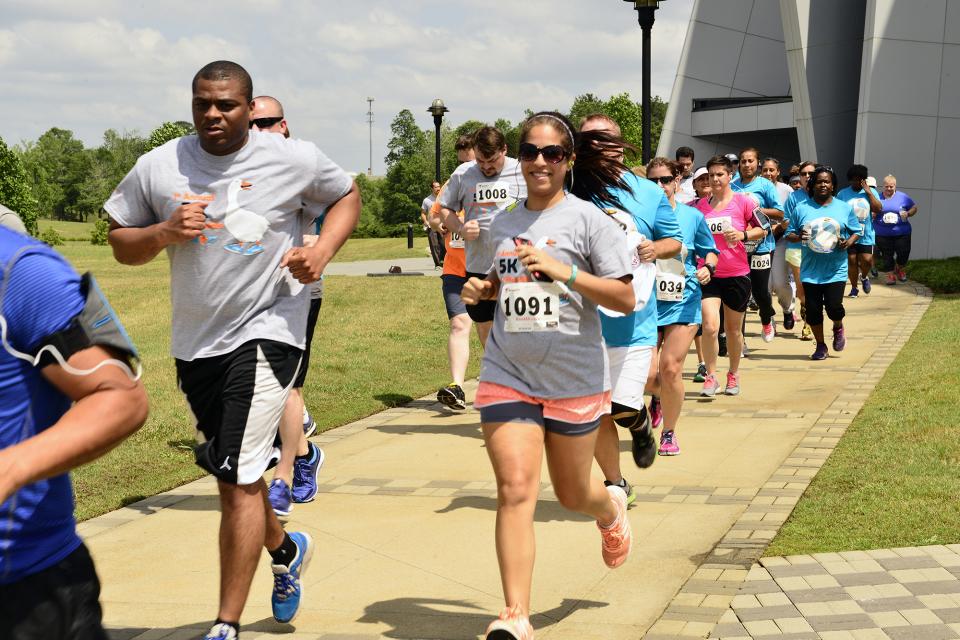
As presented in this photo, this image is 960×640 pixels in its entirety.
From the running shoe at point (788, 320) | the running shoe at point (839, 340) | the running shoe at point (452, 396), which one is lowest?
the running shoe at point (788, 320)

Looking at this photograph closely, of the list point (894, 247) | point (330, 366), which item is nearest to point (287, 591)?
point (330, 366)

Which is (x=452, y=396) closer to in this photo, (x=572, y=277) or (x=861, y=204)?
(x=572, y=277)

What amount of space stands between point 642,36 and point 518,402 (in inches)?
523

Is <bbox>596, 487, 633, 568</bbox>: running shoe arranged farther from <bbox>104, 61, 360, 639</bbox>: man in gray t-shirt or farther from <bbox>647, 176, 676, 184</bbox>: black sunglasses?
<bbox>647, 176, 676, 184</bbox>: black sunglasses

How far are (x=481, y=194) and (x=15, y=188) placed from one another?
5708 cm

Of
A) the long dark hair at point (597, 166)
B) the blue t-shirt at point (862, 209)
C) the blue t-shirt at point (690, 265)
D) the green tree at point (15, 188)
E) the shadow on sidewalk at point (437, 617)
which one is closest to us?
the shadow on sidewalk at point (437, 617)

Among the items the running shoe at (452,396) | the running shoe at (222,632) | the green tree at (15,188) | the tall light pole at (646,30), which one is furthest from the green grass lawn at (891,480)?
the green tree at (15,188)

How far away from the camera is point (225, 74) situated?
182 inches

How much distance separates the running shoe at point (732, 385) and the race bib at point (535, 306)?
6945 mm

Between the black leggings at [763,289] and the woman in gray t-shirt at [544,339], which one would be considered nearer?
the woman in gray t-shirt at [544,339]

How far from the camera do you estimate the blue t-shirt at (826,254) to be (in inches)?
537

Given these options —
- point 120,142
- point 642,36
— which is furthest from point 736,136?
point 120,142

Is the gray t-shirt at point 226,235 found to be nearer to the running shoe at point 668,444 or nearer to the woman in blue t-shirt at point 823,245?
the running shoe at point 668,444

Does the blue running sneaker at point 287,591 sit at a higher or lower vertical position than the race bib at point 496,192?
lower
